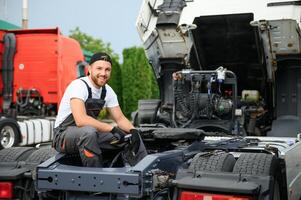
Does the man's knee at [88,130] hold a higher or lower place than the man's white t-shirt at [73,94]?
lower

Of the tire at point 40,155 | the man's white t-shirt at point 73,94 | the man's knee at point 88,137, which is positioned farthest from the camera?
the tire at point 40,155

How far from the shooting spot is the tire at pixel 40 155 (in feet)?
15.5

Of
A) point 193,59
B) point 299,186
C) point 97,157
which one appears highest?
point 193,59

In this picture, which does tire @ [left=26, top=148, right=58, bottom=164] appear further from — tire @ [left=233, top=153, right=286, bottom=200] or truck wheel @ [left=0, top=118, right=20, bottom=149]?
truck wheel @ [left=0, top=118, right=20, bottom=149]

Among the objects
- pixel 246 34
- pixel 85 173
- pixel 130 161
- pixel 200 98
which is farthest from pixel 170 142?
pixel 246 34

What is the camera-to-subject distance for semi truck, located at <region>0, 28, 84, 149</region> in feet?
40.9

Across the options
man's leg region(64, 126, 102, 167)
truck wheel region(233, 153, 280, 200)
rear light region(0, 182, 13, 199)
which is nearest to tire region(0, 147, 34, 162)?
rear light region(0, 182, 13, 199)

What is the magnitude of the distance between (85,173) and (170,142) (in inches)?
52.4

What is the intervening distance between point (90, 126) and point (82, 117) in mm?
101

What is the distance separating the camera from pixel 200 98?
6.84m

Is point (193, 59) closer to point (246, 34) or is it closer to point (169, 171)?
point (246, 34)

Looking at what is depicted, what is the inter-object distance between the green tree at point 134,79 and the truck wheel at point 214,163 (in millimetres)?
20454

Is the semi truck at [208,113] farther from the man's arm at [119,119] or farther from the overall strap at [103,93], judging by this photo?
the overall strap at [103,93]

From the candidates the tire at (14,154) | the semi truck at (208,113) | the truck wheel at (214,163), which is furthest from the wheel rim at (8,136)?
the truck wheel at (214,163)
